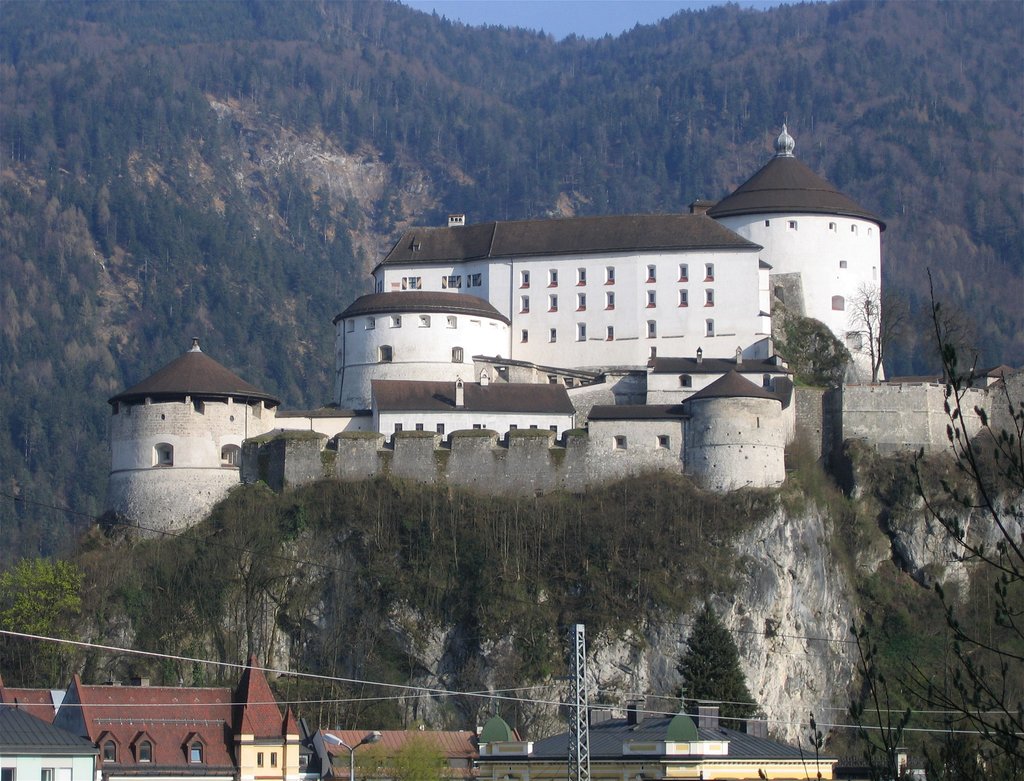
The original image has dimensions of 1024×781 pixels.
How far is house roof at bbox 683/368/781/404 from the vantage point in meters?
79.4

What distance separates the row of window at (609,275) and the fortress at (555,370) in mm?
81

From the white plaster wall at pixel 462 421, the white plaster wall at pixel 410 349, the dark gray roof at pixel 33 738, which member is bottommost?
the dark gray roof at pixel 33 738

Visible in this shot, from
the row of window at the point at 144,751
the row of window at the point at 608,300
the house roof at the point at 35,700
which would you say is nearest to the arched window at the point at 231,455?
the row of window at the point at 608,300

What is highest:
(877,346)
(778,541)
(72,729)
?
(877,346)

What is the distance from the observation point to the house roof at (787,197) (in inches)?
3629

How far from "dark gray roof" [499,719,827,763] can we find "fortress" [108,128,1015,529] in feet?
56.9

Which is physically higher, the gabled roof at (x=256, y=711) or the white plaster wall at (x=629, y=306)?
the white plaster wall at (x=629, y=306)

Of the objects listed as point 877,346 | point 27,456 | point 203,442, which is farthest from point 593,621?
point 27,456

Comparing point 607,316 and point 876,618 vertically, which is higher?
point 607,316

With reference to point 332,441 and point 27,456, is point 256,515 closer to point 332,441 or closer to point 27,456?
point 332,441

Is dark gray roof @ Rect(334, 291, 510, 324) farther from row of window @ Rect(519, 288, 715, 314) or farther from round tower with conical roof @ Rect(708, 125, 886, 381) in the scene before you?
round tower with conical roof @ Rect(708, 125, 886, 381)

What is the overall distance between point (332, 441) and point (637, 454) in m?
11.2

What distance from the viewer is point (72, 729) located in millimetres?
62969

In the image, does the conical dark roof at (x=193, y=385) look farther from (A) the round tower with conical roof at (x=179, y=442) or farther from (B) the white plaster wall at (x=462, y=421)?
(B) the white plaster wall at (x=462, y=421)
